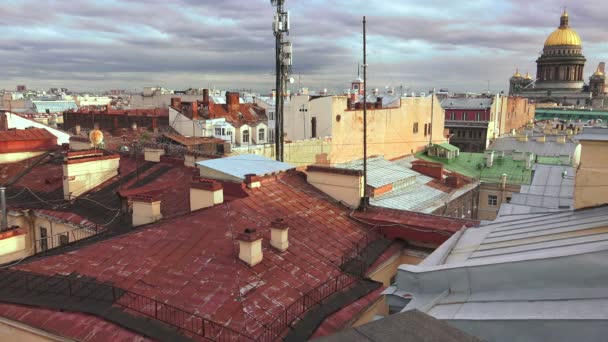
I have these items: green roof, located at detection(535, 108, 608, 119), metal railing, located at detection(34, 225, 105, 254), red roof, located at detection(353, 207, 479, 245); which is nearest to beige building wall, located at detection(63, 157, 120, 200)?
metal railing, located at detection(34, 225, 105, 254)

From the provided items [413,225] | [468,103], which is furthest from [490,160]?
[468,103]

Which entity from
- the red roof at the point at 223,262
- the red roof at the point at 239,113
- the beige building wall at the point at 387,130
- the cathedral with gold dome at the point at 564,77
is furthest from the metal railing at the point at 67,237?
the cathedral with gold dome at the point at 564,77

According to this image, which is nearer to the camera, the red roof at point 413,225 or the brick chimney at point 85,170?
the red roof at point 413,225

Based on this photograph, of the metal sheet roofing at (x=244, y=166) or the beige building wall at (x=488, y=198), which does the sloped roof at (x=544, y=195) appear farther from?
the beige building wall at (x=488, y=198)

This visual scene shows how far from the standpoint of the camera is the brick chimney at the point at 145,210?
47.2 feet

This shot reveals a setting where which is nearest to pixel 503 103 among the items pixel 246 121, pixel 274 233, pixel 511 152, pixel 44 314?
pixel 511 152

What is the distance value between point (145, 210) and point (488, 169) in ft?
92.7

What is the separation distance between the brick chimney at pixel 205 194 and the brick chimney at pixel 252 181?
93cm

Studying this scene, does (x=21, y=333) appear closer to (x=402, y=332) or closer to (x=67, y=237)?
(x=402, y=332)

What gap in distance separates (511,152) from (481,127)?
82.3 feet

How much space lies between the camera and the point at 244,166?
1636 centimetres

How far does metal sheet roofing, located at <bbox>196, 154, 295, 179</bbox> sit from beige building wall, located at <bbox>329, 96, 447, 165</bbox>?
1497cm

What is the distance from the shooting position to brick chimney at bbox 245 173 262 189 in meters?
14.9

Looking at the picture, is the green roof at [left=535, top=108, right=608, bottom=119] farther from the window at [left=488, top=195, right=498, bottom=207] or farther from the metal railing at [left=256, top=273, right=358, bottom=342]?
the metal railing at [left=256, top=273, right=358, bottom=342]
